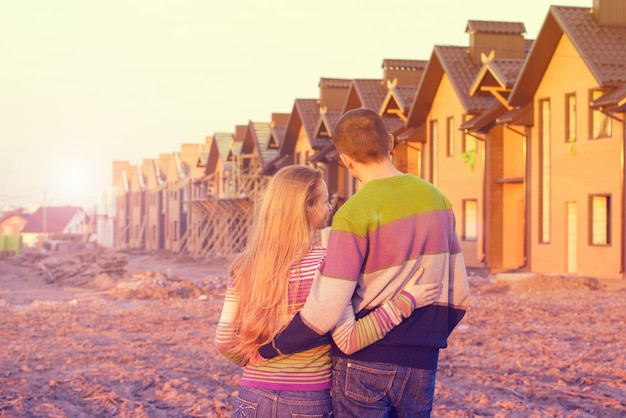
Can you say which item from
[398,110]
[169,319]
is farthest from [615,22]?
[169,319]

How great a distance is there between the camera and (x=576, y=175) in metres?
22.7

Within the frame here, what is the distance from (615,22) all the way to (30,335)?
682 inches

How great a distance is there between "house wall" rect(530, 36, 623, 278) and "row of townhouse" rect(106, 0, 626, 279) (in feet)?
0.11

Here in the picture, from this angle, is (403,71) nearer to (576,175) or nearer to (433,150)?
(433,150)

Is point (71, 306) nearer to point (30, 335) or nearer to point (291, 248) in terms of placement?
point (30, 335)

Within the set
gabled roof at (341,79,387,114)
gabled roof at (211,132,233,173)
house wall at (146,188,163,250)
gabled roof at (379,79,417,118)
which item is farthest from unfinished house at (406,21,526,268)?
house wall at (146,188,163,250)

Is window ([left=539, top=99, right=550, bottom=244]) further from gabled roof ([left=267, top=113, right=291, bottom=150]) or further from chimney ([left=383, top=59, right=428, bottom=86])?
gabled roof ([left=267, top=113, right=291, bottom=150])

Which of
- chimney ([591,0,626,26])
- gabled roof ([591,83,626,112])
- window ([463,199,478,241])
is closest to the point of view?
gabled roof ([591,83,626,112])

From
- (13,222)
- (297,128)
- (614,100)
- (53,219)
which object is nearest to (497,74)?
(614,100)

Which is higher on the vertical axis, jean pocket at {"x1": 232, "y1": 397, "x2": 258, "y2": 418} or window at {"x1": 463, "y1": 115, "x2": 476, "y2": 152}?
window at {"x1": 463, "y1": 115, "x2": 476, "y2": 152}

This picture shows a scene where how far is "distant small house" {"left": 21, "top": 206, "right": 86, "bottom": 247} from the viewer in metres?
109

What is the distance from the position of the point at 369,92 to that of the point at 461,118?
6226 mm

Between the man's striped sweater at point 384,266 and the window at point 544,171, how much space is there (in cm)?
2180

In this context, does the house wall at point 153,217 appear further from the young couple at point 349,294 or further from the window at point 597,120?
the young couple at point 349,294
